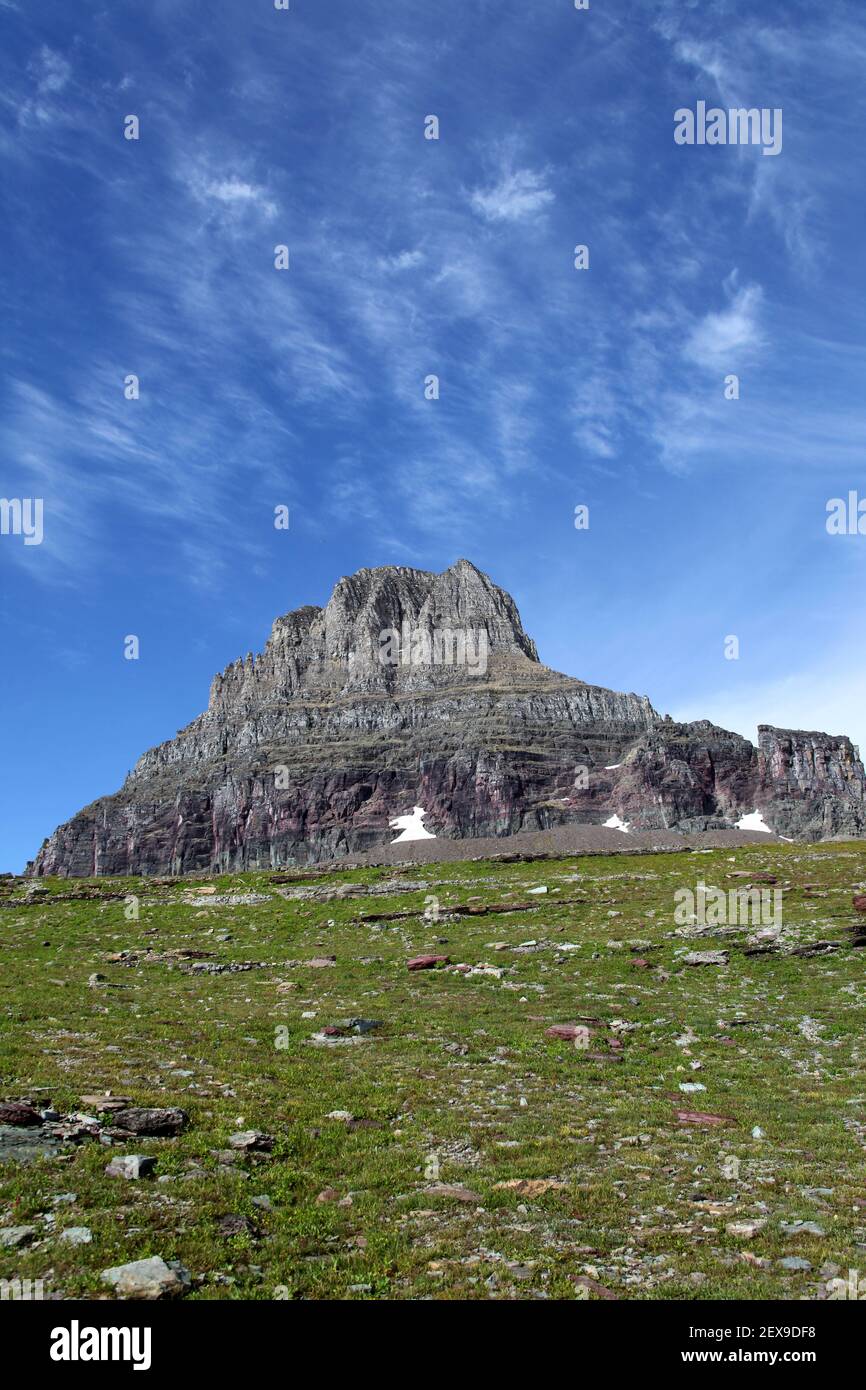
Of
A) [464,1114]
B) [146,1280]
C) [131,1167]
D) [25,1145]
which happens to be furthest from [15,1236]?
[464,1114]

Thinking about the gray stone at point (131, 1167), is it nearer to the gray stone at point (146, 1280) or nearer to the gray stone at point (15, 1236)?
the gray stone at point (15, 1236)

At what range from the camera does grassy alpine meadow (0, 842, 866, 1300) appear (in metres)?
9.75

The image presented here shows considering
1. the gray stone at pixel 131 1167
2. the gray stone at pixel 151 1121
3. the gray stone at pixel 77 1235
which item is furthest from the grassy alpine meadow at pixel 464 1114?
the gray stone at pixel 151 1121

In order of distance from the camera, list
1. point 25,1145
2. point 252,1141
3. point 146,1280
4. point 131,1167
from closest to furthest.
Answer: point 146,1280 < point 131,1167 < point 25,1145 < point 252,1141

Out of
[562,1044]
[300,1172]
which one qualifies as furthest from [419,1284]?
[562,1044]

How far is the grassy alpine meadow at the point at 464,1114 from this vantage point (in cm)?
975

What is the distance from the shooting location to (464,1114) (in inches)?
651

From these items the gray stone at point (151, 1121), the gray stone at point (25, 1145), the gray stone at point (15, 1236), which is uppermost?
the gray stone at point (15, 1236)

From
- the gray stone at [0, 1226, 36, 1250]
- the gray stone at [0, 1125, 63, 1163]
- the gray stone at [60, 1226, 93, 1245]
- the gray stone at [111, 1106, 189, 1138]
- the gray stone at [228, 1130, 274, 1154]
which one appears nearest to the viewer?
the gray stone at [0, 1226, 36, 1250]

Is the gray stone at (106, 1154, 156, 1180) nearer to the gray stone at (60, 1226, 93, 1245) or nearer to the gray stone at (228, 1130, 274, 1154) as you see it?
the gray stone at (228, 1130, 274, 1154)

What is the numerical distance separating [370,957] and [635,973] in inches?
572

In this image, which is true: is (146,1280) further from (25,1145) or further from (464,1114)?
(464,1114)

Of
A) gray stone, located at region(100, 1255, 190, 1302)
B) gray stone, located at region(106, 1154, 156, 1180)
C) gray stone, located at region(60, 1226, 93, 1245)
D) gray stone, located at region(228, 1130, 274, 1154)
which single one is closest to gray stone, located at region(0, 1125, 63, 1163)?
gray stone, located at region(106, 1154, 156, 1180)
